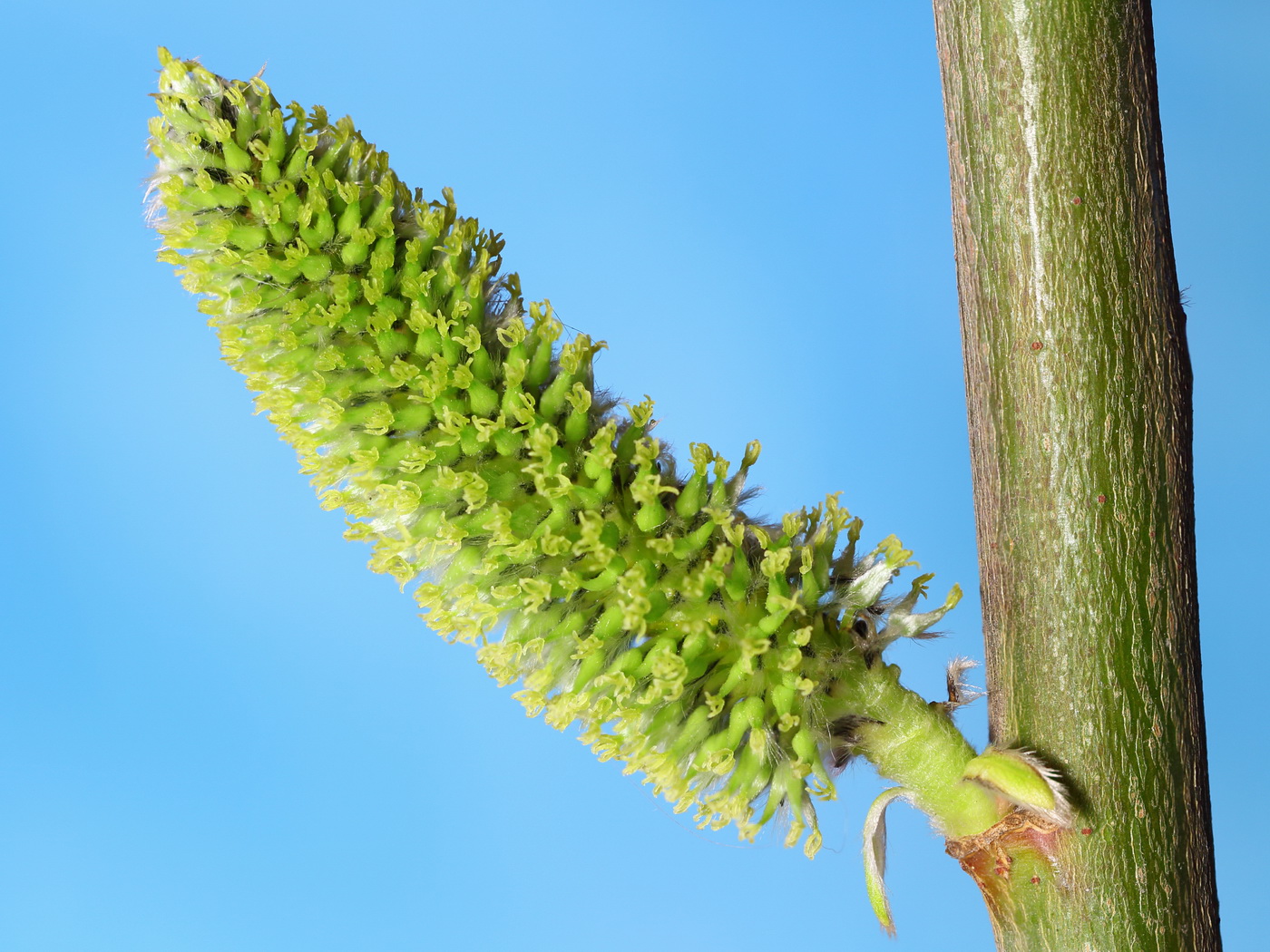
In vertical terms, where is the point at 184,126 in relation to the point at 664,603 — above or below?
above

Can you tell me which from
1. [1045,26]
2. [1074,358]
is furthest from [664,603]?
[1045,26]

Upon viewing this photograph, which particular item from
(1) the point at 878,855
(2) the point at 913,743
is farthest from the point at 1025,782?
(1) the point at 878,855

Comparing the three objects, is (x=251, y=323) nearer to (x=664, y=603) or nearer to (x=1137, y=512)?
(x=664, y=603)

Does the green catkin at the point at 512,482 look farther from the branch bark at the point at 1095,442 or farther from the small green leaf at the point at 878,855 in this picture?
the branch bark at the point at 1095,442

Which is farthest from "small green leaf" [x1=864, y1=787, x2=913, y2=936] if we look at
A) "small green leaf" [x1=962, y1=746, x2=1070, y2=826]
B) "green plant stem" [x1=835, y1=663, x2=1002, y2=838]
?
"small green leaf" [x1=962, y1=746, x2=1070, y2=826]

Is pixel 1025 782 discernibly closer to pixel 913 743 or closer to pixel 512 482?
pixel 913 743
